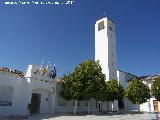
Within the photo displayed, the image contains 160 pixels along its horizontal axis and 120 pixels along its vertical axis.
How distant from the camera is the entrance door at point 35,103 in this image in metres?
30.7

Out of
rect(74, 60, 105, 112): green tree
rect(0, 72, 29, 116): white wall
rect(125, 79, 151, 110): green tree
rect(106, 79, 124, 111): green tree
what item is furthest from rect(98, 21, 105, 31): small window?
rect(0, 72, 29, 116): white wall

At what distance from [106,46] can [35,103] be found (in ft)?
77.0

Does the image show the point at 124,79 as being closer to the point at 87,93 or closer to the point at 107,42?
the point at 107,42

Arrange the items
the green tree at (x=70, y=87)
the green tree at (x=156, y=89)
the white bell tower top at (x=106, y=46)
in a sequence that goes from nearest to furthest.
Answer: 1. the green tree at (x=70, y=87)
2. the green tree at (x=156, y=89)
3. the white bell tower top at (x=106, y=46)

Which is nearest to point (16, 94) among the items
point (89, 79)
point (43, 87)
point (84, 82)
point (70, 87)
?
point (43, 87)

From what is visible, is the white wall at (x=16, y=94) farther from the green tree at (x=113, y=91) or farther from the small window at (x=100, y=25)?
the small window at (x=100, y=25)

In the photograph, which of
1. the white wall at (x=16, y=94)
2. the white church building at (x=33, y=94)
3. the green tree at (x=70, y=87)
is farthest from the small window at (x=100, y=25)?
the white wall at (x=16, y=94)

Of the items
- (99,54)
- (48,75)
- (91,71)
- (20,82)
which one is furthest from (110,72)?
(20,82)

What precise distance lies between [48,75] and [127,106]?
2793cm

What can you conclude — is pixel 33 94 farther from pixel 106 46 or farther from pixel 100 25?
pixel 100 25

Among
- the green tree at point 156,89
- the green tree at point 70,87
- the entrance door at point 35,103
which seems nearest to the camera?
the entrance door at point 35,103

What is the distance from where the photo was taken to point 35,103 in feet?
102

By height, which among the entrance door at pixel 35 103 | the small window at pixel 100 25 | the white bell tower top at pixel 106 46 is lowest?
the entrance door at pixel 35 103

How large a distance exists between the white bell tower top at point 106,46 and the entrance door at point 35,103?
64.1ft
